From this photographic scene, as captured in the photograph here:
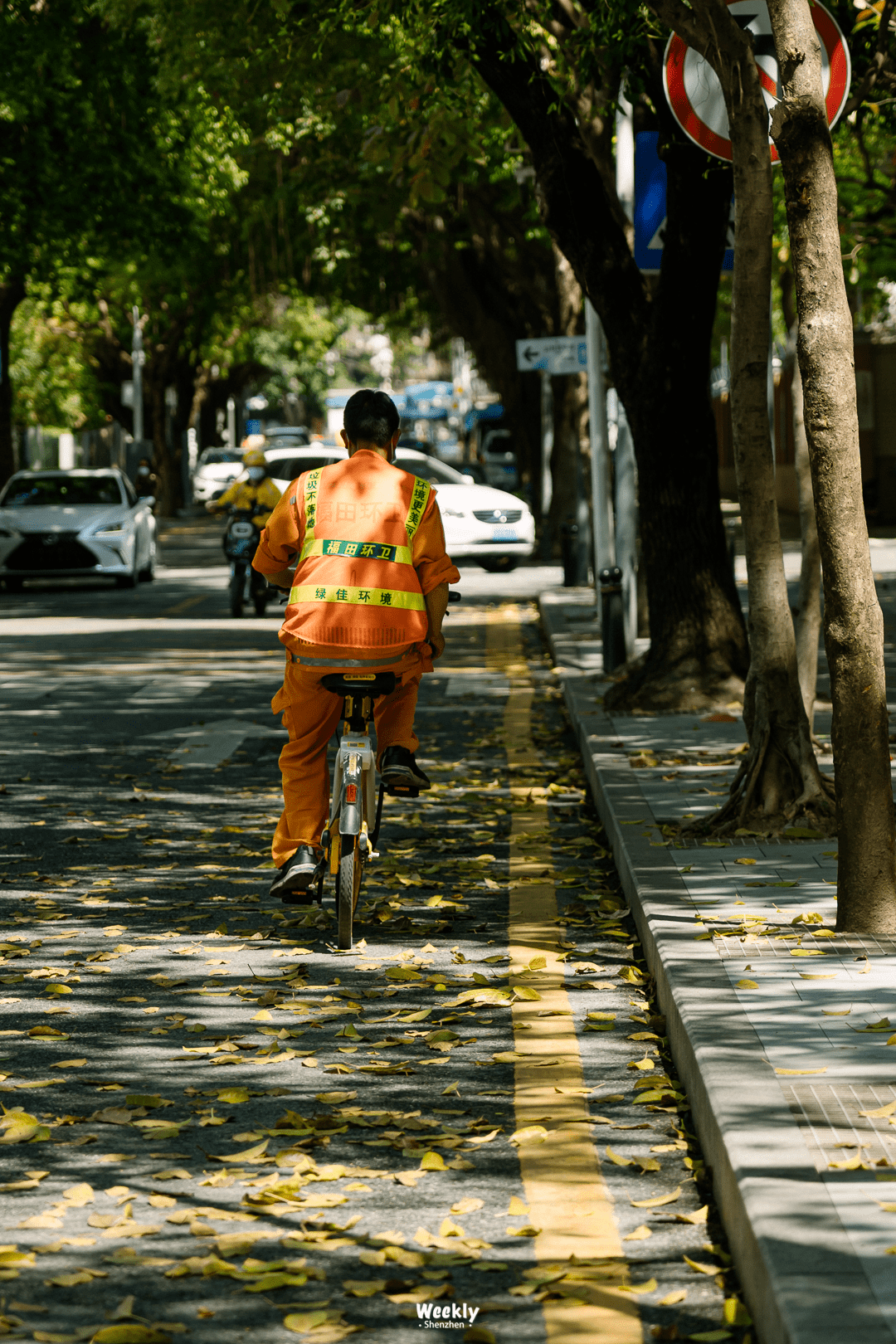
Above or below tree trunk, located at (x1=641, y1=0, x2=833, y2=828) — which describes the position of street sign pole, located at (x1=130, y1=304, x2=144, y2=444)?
above

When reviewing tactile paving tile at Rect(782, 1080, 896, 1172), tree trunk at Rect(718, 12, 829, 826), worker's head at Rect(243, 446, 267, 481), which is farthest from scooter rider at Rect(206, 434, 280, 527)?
tactile paving tile at Rect(782, 1080, 896, 1172)

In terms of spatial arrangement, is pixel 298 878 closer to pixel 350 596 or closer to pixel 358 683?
pixel 358 683

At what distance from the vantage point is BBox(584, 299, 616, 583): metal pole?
1650 cm

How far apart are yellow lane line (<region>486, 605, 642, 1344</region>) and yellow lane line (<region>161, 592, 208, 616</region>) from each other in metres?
13.4

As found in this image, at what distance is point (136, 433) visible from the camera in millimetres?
47219

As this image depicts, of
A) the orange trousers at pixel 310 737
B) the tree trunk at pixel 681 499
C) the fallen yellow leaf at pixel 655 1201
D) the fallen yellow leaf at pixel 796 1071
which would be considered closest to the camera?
the fallen yellow leaf at pixel 655 1201

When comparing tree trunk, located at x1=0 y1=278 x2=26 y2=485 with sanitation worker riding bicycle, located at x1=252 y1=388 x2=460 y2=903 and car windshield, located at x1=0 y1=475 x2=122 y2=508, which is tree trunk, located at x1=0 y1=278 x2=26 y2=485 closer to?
car windshield, located at x1=0 y1=475 x2=122 y2=508

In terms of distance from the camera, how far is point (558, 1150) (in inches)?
174

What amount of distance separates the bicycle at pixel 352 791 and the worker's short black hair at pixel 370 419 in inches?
31.3

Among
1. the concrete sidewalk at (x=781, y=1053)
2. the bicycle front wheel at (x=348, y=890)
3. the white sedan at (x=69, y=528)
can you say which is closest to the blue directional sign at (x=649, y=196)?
the concrete sidewalk at (x=781, y=1053)

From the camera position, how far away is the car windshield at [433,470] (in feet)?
89.2

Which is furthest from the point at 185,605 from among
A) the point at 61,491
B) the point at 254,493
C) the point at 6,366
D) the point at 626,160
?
the point at 626,160

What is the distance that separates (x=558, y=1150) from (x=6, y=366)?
25.2 meters

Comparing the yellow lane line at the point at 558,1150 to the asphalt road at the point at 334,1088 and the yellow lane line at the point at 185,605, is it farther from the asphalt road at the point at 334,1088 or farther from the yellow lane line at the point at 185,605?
the yellow lane line at the point at 185,605
